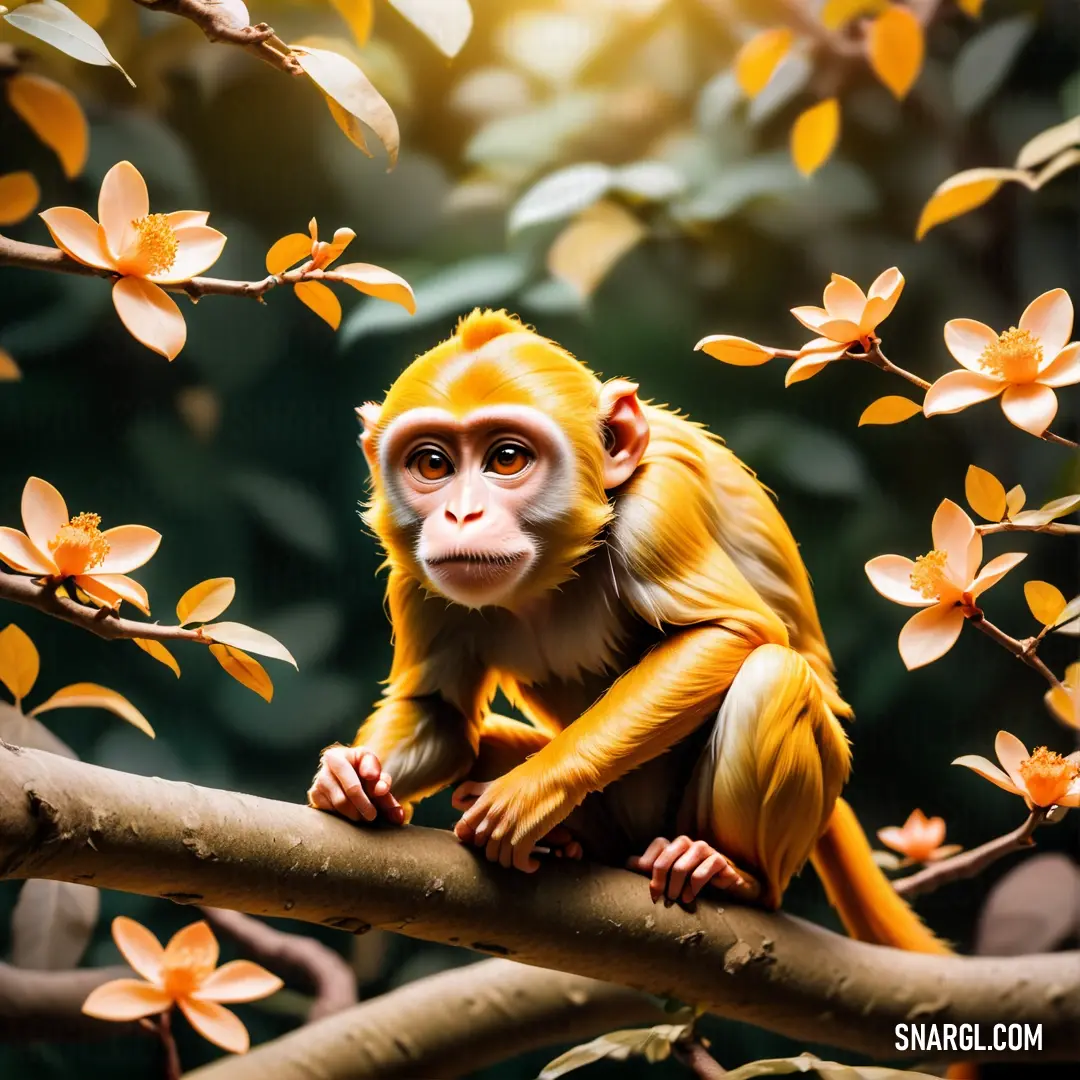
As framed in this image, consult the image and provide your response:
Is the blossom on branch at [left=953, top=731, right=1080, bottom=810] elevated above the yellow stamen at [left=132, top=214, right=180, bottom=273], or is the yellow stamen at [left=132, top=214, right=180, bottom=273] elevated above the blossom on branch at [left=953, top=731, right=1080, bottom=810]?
the yellow stamen at [left=132, top=214, right=180, bottom=273]

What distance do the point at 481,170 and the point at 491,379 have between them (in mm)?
739

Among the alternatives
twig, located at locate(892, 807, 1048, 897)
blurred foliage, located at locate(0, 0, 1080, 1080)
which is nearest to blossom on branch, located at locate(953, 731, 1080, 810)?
twig, located at locate(892, 807, 1048, 897)

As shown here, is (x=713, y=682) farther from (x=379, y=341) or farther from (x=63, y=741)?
(x=63, y=741)

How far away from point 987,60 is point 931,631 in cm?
114

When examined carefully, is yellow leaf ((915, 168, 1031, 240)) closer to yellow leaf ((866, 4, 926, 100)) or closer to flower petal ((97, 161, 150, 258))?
yellow leaf ((866, 4, 926, 100))

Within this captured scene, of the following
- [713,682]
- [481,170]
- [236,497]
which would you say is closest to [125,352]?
[236,497]

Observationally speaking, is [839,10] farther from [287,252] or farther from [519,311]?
[287,252]

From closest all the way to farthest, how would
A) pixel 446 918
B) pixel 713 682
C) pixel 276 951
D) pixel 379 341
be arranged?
pixel 446 918 < pixel 713 682 < pixel 276 951 < pixel 379 341

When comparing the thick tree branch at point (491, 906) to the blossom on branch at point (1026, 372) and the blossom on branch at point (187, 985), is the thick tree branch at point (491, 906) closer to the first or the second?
the blossom on branch at point (187, 985)

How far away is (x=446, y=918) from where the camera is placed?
1.17 metres

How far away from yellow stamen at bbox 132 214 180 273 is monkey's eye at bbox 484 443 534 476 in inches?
15.1

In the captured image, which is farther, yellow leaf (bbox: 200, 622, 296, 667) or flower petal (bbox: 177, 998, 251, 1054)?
flower petal (bbox: 177, 998, 251, 1054)

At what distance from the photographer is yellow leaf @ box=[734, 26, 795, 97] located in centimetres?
181

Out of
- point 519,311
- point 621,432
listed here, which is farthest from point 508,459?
point 519,311
